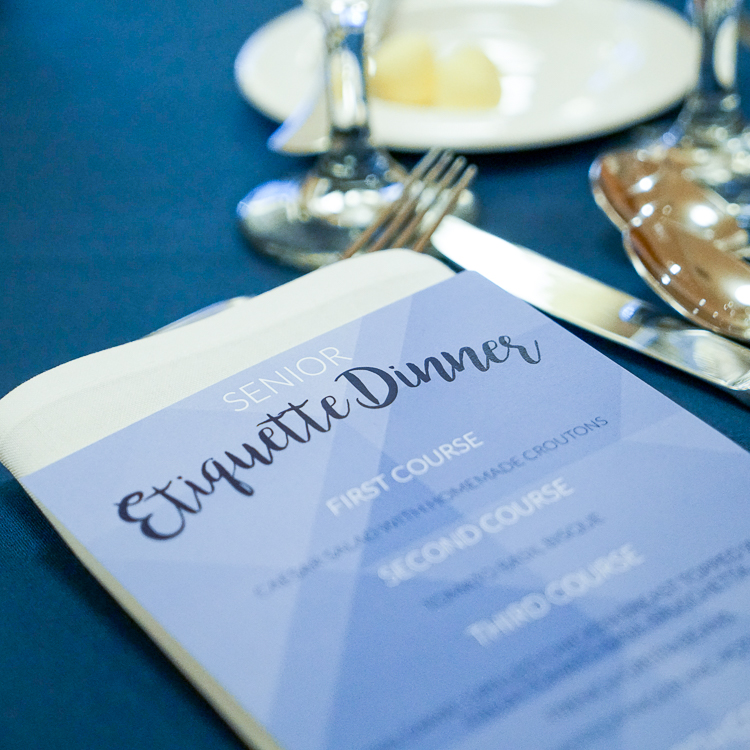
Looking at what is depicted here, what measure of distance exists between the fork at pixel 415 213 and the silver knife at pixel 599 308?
0.01 m

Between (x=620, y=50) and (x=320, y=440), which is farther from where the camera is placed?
(x=620, y=50)

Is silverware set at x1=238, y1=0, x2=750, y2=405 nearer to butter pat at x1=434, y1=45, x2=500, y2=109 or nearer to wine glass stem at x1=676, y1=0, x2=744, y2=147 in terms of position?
wine glass stem at x1=676, y1=0, x2=744, y2=147

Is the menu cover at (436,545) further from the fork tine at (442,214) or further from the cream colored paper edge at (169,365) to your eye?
the fork tine at (442,214)

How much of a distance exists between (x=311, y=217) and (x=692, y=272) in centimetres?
26

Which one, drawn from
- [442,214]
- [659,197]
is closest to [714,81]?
[659,197]

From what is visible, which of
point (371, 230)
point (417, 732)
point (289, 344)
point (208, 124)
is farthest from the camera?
point (208, 124)

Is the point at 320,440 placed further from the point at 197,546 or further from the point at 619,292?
the point at 619,292

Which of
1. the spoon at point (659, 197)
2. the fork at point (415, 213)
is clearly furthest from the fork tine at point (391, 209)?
the spoon at point (659, 197)

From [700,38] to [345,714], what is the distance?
1.82 ft

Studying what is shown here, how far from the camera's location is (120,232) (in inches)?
24.7

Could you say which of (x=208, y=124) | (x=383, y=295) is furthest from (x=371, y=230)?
(x=208, y=124)

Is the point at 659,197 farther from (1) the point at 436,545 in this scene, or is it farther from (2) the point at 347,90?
(1) the point at 436,545

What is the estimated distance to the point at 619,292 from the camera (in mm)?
488

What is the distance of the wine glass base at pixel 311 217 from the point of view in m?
0.57
